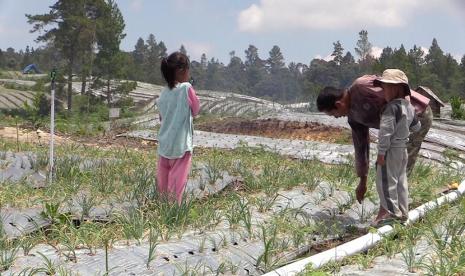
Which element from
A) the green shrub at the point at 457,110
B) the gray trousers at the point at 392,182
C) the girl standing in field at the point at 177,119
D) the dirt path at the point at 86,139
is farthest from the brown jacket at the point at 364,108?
the green shrub at the point at 457,110

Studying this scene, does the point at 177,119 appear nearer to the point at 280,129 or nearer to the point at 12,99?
the point at 280,129

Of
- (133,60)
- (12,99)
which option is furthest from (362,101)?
(133,60)

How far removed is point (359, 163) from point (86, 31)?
64.9 ft

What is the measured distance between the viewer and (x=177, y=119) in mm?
3818

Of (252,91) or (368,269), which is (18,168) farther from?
(252,91)

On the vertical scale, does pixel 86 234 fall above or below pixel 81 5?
below

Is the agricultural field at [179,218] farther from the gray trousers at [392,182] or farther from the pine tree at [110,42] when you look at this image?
the pine tree at [110,42]

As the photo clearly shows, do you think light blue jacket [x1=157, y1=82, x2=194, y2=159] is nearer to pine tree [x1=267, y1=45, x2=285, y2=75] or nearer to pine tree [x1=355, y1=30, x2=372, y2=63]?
pine tree [x1=355, y1=30, x2=372, y2=63]

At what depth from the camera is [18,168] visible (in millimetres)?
5219

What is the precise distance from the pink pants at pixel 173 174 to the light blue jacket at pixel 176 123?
70mm

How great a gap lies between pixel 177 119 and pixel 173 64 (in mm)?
385

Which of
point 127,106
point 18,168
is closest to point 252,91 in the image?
point 127,106

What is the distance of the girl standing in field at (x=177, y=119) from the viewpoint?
12.4ft

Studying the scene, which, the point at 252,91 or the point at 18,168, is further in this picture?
the point at 252,91
